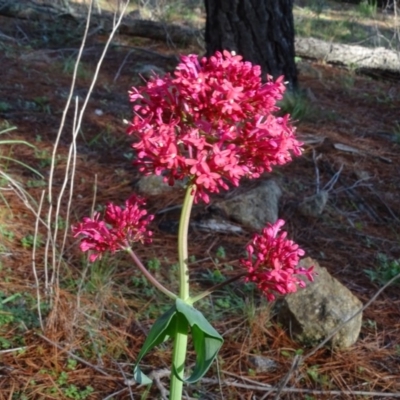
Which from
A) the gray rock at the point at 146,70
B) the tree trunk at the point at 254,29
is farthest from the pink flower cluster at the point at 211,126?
the gray rock at the point at 146,70

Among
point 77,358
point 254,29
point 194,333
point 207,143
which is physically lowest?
point 77,358

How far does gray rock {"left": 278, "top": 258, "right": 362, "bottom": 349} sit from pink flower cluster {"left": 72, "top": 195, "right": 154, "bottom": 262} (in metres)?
1.04

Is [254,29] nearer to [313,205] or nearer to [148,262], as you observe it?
[313,205]

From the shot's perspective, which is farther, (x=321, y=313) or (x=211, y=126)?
(x=321, y=313)

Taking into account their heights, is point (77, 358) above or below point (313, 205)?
below

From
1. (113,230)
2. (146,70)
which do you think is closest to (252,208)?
(113,230)

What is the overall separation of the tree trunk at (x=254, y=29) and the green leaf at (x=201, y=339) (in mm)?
3472

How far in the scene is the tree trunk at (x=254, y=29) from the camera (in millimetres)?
4641

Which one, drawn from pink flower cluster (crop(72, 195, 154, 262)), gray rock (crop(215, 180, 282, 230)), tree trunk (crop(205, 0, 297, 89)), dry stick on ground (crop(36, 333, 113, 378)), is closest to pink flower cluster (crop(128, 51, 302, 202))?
pink flower cluster (crop(72, 195, 154, 262))

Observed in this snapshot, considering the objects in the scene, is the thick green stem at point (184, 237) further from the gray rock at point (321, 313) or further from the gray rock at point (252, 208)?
the gray rock at point (252, 208)

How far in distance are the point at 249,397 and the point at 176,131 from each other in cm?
108

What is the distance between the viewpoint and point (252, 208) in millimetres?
3221

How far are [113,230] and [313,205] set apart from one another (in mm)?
1995

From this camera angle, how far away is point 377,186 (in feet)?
12.6
